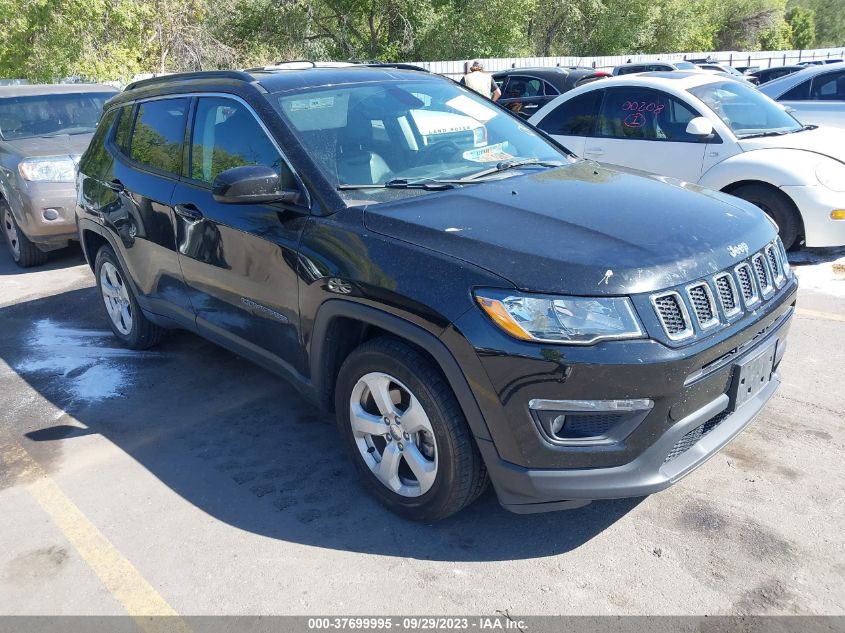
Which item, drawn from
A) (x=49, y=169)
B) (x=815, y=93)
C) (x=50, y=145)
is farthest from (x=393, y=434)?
(x=815, y=93)

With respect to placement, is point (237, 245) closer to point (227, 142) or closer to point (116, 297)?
point (227, 142)

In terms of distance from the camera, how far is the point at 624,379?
2.53m

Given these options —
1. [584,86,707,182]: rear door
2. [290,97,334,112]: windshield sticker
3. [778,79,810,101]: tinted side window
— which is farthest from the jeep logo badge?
[778,79,810,101]: tinted side window

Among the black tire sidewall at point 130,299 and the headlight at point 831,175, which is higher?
the headlight at point 831,175

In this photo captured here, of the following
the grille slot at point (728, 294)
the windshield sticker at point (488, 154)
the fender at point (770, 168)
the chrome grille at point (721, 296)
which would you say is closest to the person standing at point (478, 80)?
the fender at point (770, 168)

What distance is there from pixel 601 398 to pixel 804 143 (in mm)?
5255

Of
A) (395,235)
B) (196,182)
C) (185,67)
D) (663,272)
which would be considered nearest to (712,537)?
(663,272)

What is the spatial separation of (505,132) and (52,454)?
10.1 ft

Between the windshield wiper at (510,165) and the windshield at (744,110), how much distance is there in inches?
144

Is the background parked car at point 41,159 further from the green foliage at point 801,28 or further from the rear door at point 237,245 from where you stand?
the green foliage at point 801,28

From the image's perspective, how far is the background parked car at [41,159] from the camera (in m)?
7.62

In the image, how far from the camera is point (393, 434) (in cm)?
315

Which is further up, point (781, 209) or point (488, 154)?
point (488, 154)

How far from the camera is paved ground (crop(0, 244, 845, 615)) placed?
2.81m
